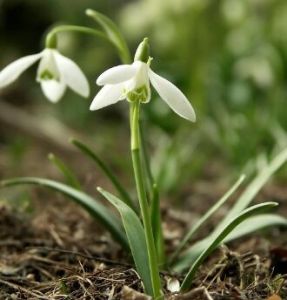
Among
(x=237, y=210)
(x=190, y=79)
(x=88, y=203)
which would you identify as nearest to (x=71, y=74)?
(x=88, y=203)

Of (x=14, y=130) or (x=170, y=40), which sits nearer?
(x=14, y=130)

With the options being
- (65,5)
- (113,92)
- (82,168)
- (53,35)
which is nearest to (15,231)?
(53,35)

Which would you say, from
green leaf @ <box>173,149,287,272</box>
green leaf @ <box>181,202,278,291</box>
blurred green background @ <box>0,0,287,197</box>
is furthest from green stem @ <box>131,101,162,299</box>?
blurred green background @ <box>0,0,287,197</box>

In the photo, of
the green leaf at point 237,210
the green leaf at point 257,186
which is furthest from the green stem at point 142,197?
the green leaf at point 257,186

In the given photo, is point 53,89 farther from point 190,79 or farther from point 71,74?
point 190,79

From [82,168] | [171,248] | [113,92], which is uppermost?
[113,92]

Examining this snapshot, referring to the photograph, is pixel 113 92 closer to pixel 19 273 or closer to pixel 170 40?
pixel 19 273
